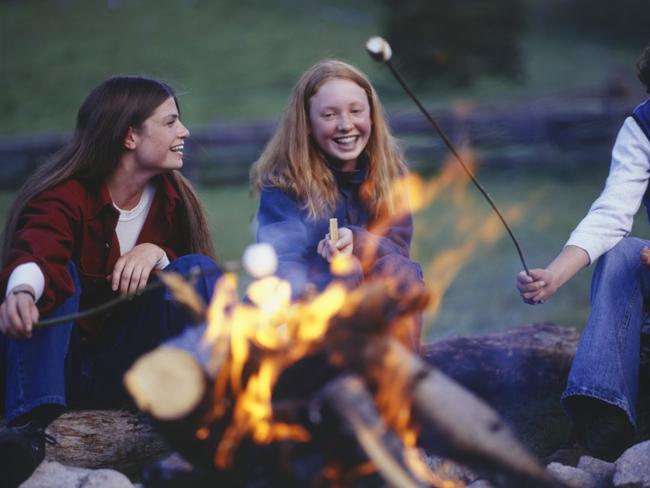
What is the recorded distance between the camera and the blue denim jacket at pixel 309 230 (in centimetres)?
352

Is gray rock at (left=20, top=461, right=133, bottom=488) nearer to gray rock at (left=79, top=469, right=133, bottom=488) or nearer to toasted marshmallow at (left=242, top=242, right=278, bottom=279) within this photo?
gray rock at (left=79, top=469, right=133, bottom=488)

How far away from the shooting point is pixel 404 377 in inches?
84.5

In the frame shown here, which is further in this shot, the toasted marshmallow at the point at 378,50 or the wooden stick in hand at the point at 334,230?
the wooden stick in hand at the point at 334,230

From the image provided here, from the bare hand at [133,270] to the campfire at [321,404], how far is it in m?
0.87

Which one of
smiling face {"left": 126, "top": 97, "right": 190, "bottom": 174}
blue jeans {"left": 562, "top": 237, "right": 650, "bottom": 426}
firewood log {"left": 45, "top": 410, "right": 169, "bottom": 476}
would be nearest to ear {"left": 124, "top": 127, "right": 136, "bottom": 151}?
smiling face {"left": 126, "top": 97, "right": 190, "bottom": 174}

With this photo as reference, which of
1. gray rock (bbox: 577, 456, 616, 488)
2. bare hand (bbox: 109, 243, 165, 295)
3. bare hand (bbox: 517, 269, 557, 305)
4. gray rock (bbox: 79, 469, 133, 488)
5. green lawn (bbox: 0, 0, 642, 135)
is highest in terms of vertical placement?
green lawn (bbox: 0, 0, 642, 135)

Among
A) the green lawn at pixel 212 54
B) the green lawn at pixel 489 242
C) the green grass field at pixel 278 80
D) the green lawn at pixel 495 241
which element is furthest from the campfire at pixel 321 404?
the green lawn at pixel 212 54

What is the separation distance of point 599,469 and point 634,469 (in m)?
0.19

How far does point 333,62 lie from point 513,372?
1.82 meters

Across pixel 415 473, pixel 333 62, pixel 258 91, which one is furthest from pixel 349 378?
pixel 258 91

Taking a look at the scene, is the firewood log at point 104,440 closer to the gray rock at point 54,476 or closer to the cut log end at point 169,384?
the gray rock at point 54,476

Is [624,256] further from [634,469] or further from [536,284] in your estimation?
[634,469]

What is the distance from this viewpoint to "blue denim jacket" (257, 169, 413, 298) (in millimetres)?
3521

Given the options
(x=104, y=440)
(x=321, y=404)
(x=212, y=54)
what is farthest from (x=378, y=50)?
(x=212, y=54)
